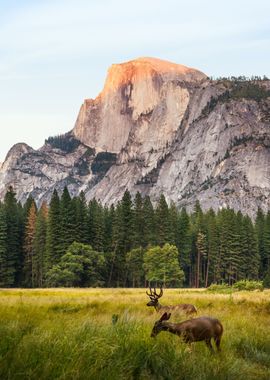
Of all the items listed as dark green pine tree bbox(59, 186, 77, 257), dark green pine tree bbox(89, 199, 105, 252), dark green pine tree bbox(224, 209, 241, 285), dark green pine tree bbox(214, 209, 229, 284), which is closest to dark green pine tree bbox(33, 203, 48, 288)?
dark green pine tree bbox(59, 186, 77, 257)

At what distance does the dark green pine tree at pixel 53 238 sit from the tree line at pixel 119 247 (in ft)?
0.45

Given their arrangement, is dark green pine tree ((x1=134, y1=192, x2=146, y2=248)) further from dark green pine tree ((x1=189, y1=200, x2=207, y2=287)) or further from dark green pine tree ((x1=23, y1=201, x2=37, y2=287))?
dark green pine tree ((x1=23, y1=201, x2=37, y2=287))

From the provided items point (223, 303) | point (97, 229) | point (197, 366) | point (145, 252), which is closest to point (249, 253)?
point (145, 252)

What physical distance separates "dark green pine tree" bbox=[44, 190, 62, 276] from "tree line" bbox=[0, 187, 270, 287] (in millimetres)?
138

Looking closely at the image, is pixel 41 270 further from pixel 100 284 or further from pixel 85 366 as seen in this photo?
pixel 85 366

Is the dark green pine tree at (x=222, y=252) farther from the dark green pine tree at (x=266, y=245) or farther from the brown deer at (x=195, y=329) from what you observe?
the brown deer at (x=195, y=329)

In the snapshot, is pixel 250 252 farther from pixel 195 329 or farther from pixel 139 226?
pixel 195 329

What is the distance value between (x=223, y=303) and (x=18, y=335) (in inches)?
712

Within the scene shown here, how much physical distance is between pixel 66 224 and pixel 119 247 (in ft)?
32.6

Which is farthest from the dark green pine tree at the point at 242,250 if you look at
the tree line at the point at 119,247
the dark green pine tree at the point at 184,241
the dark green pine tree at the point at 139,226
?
the dark green pine tree at the point at 139,226

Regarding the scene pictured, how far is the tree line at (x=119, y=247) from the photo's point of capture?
68812 mm

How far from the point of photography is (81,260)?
6438 centimetres

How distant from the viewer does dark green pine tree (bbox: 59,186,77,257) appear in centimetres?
7047

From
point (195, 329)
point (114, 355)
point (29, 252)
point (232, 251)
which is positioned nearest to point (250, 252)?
point (232, 251)
